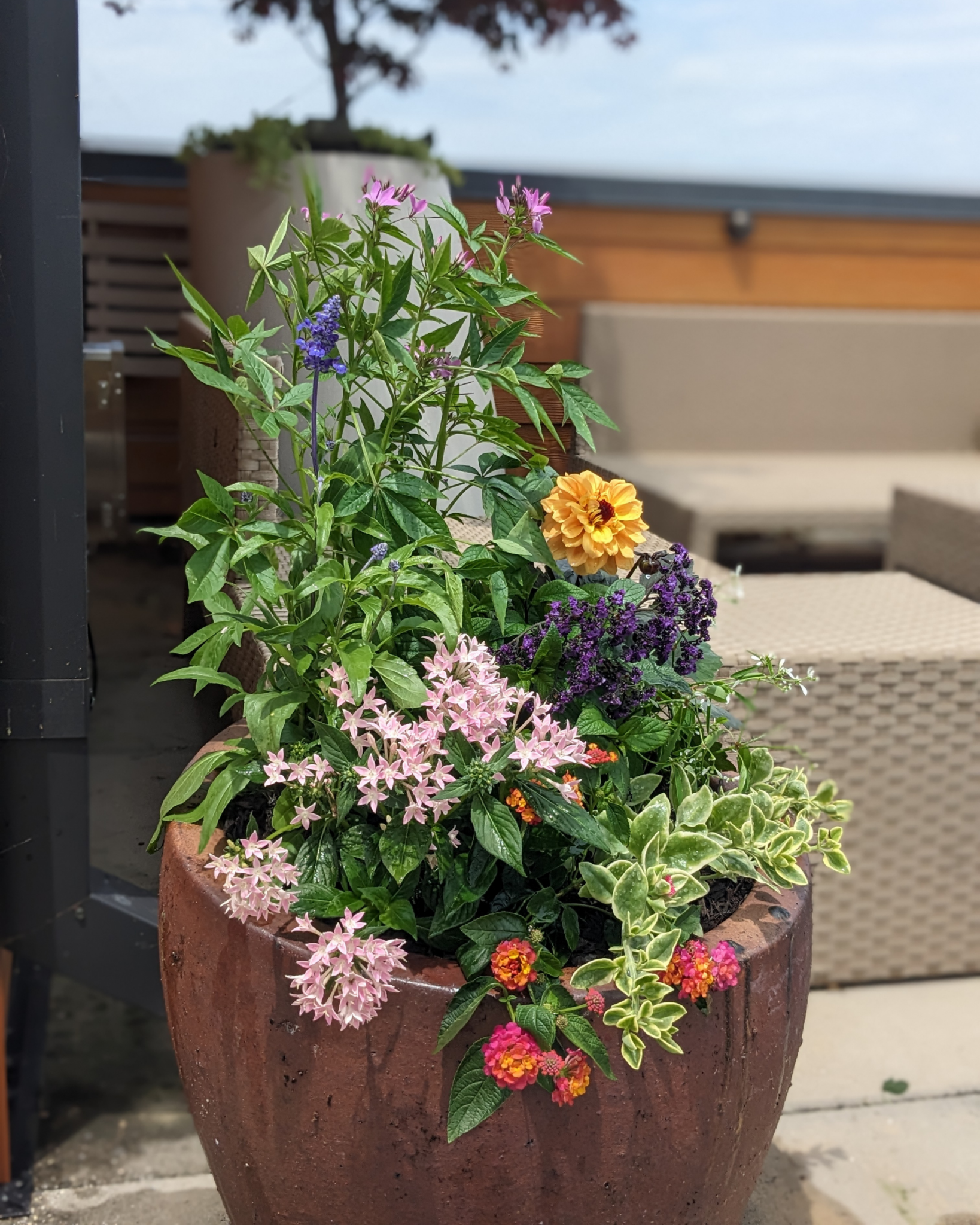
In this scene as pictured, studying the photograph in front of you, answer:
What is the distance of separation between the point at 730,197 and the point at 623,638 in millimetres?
3142

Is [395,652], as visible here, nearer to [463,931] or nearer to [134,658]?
[463,931]

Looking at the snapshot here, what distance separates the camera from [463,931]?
914 mm

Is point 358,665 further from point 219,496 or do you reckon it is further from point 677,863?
point 677,863

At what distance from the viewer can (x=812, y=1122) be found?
1.55 m

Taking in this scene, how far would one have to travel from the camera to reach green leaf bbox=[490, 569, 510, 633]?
3.23ft

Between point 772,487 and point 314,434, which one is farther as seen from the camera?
point 772,487

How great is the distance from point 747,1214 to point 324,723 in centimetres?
85

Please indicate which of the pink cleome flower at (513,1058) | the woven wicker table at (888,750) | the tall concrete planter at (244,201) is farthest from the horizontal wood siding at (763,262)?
the pink cleome flower at (513,1058)

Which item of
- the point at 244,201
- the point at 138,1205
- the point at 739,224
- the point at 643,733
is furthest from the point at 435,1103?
the point at 739,224

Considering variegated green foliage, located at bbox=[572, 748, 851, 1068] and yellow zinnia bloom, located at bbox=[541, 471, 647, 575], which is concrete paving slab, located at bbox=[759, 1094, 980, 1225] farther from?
yellow zinnia bloom, located at bbox=[541, 471, 647, 575]

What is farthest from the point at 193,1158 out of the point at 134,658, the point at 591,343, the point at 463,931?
the point at 591,343

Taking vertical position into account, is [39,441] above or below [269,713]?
above

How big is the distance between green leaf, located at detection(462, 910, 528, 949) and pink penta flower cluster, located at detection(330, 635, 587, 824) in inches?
3.5

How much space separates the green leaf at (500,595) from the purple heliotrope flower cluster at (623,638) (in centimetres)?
3
